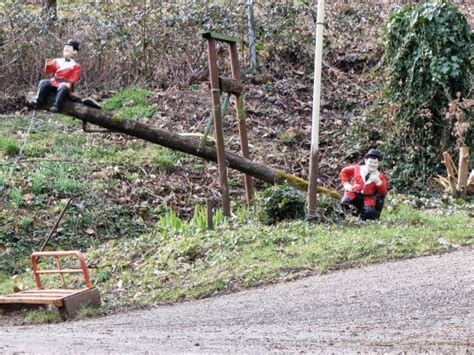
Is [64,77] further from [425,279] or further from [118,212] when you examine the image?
[425,279]

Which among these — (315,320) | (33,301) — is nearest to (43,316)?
(33,301)

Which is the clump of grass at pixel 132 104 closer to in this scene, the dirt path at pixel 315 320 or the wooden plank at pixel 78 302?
the wooden plank at pixel 78 302

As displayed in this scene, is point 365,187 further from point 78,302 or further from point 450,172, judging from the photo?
point 78,302

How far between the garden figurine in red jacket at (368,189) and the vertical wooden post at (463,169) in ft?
9.53

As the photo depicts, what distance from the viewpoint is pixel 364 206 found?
32.6 ft

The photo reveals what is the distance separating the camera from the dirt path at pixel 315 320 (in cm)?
544

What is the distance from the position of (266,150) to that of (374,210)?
538 centimetres

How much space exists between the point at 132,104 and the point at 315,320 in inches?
431

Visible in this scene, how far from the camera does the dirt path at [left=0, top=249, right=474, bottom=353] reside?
5.44m

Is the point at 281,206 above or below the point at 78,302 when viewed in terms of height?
above

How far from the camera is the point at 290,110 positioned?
54.7 feet

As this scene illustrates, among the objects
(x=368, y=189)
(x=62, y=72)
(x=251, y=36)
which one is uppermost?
(x=251, y=36)

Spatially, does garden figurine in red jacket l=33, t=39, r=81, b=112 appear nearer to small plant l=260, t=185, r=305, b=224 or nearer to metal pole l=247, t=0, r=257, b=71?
small plant l=260, t=185, r=305, b=224

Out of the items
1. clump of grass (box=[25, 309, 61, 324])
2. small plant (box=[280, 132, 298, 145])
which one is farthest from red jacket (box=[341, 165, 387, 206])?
small plant (box=[280, 132, 298, 145])
